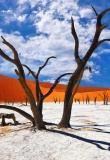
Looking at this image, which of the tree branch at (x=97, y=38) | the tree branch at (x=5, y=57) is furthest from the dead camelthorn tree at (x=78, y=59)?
the tree branch at (x=5, y=57)

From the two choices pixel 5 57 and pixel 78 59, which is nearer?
pixel 5 57

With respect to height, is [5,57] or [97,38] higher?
[97,38]

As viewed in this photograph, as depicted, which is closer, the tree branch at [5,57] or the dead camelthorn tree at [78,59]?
the tree branch at [5,57]

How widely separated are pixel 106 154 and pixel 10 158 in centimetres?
247

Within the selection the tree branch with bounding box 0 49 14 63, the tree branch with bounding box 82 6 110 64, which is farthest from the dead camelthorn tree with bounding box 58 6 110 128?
the tree branch with bounding box 0 49 14 63

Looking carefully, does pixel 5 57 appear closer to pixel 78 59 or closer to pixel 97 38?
pixel 78 59

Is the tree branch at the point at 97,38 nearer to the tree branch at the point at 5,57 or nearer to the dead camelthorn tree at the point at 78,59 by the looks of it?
the dead camelthorn tree at the point at 78,59

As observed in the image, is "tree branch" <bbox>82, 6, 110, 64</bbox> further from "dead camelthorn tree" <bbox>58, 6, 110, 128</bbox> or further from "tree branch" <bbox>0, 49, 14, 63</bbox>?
"tree branch" <bbox>0, 49, 14, 63</bbox>

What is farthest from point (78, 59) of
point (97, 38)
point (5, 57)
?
point (5, 57)

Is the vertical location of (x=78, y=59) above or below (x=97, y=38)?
below

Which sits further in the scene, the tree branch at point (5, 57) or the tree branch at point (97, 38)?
the tree branch at point (97, 38)

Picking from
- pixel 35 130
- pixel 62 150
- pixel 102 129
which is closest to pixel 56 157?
pixel 62 150

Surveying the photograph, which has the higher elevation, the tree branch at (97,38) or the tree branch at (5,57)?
the tree branch at (97,38)

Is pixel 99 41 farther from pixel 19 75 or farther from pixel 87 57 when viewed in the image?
pixel 19 75
